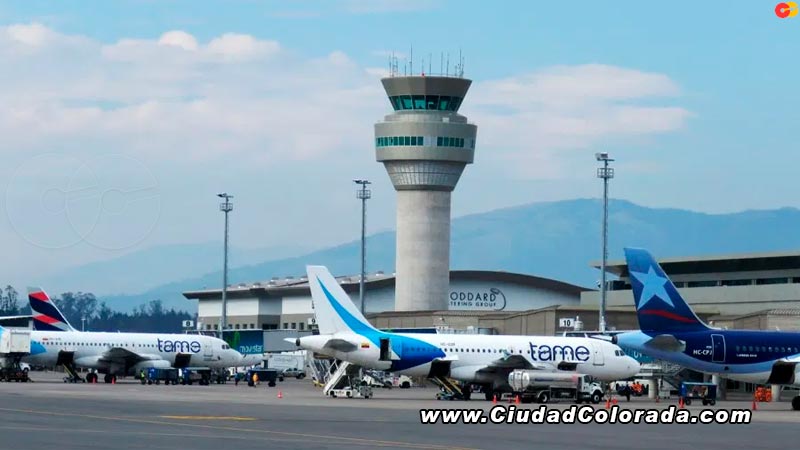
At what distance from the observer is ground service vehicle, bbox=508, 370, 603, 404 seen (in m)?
67.2

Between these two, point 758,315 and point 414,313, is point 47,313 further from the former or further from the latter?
point 758,315

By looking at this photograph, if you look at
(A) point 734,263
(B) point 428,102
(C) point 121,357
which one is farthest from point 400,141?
(C) point 121,357

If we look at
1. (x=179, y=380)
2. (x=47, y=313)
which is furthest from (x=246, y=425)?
(x=47, y=313)

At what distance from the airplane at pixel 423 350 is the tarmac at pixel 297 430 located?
440 inches

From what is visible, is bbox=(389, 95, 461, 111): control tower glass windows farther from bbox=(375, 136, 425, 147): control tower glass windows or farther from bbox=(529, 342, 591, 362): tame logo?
bbox=(529, 342, 591, 362): tame logo

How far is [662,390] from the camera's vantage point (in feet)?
267

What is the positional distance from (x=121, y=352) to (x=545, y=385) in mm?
38754

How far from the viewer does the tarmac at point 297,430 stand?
34844 mm

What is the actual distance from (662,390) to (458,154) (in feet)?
206

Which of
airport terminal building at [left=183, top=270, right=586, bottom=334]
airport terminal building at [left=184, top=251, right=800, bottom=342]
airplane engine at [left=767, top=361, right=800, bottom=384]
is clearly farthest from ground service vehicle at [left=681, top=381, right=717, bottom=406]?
airport terminal building at [left=183, top=270, right=586, bottom=334]

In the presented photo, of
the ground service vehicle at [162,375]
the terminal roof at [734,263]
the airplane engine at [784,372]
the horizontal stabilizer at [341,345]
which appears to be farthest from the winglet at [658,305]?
the terminal roof at [734,263]

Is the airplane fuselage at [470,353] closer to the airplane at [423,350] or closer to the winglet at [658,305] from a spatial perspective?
the airplane at [423,350]

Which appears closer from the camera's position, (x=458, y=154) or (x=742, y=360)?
(x=742, y=360)

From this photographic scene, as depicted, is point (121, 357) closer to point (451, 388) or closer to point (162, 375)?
point (162, 375)
